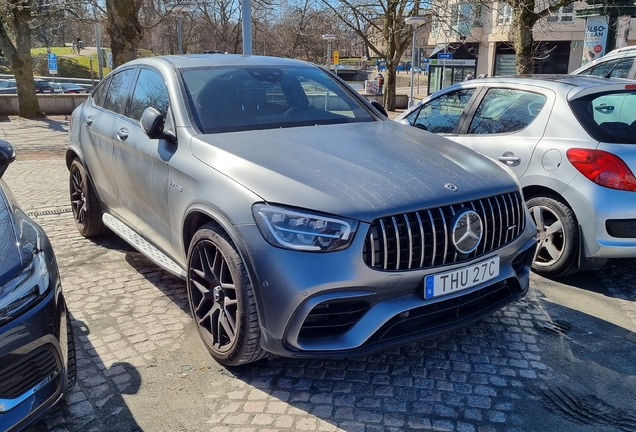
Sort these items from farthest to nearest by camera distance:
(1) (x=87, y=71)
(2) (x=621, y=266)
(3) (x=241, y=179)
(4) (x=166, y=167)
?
(1) (x=87, y=71) < (2) (x=621, y=266) < (4) (x=166, y=167) < (3) (x=241, y=179)

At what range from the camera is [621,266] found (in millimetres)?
5047

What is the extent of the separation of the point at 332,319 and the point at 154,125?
174 centimetres

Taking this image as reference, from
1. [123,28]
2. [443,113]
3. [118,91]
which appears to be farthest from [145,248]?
[123,28]

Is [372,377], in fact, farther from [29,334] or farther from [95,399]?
[29,334]

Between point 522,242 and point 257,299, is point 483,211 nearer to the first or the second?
point 522,242

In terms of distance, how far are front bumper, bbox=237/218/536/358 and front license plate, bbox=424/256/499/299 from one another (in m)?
0.03

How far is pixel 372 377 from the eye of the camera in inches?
127

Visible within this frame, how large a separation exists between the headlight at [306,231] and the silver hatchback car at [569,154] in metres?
2.43

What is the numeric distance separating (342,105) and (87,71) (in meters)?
62.8

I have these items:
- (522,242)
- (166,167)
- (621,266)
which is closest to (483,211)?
(522,242)

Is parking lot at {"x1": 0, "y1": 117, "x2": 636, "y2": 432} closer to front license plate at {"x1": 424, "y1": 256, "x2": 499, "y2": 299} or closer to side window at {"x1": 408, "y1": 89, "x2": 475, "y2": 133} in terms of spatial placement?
front license plate at {"x1": 424, "y1": 256, "x2": 499, "y2": 299}

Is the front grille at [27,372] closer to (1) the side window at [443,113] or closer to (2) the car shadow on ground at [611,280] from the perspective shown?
(2) the car shadow on ground at [611,280]

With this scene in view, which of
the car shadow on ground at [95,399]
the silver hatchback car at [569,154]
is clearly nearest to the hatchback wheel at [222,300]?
the car shadow on ground at [95,399]

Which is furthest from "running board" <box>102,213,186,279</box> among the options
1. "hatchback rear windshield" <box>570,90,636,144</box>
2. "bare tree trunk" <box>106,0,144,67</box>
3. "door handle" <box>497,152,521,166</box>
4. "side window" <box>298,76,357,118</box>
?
"bare tree trunk" <box>106,0,144,67</box>
